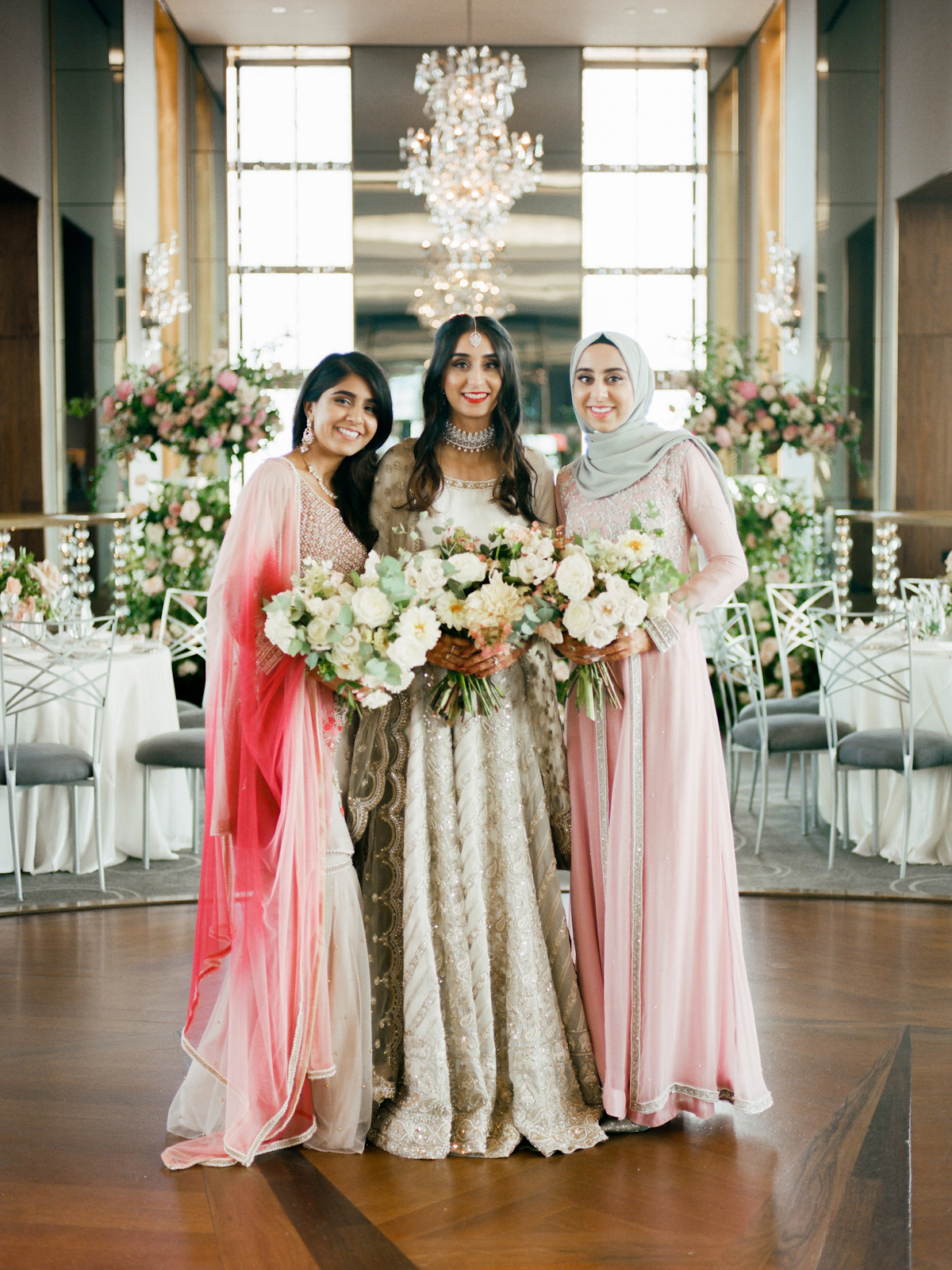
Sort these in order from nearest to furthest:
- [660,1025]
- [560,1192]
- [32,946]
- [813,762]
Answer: [560,1192], [660,1025], [32,946], [813,762]

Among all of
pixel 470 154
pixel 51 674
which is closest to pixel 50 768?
pixel 51 674

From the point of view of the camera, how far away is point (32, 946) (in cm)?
427

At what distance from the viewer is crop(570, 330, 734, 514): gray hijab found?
2.94m

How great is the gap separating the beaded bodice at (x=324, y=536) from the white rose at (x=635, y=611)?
0.66 m

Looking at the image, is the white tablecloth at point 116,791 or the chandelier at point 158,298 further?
the chandelier at point 158,298

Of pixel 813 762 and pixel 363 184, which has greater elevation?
pixel 363 184

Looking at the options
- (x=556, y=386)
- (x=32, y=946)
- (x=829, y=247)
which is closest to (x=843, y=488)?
(x=829, y=247)

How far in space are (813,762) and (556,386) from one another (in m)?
5.52

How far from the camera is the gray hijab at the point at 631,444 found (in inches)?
116

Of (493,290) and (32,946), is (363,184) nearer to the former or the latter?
(493,290)

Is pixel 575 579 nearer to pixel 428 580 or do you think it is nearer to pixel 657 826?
pixel 428 580

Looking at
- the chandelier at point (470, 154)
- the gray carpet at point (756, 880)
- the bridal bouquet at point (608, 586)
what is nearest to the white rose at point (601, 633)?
the bridal bouquet at point (608, 586)

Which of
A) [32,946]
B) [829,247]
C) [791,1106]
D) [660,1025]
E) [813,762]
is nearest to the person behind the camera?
[660,1025]

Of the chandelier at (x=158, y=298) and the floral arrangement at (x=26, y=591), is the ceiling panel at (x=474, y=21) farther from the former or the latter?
the floral arrangement at (x=26, y=591)
